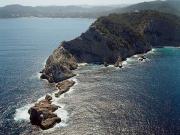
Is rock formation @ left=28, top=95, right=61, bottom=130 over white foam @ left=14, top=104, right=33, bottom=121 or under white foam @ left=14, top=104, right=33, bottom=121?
over

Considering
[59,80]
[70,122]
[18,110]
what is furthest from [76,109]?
[59,80]

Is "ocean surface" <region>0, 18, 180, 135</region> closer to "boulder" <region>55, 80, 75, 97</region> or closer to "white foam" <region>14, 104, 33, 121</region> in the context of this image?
"white foam" <region>14, 104, 33, 121</region>

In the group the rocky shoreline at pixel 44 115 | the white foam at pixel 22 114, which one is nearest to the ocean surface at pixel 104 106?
the white foam at pixel 22 114

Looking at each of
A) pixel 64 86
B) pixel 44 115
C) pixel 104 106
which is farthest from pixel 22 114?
pixel 64 86

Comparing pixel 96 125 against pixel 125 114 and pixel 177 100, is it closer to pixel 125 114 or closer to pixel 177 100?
pixel 125 114

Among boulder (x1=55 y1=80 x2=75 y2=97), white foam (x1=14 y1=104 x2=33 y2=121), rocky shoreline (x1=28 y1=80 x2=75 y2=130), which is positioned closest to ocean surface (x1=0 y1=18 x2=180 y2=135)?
white foam (x1=14 y1=104 x2=33 y2=121)

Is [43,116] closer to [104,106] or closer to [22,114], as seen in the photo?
[22,114]

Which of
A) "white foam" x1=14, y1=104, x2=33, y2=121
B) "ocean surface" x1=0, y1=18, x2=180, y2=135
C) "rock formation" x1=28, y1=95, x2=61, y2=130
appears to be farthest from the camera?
"white foam" x1=14, y1=104, x2=33, y2=121

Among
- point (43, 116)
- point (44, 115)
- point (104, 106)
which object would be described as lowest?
point (104, 106)
